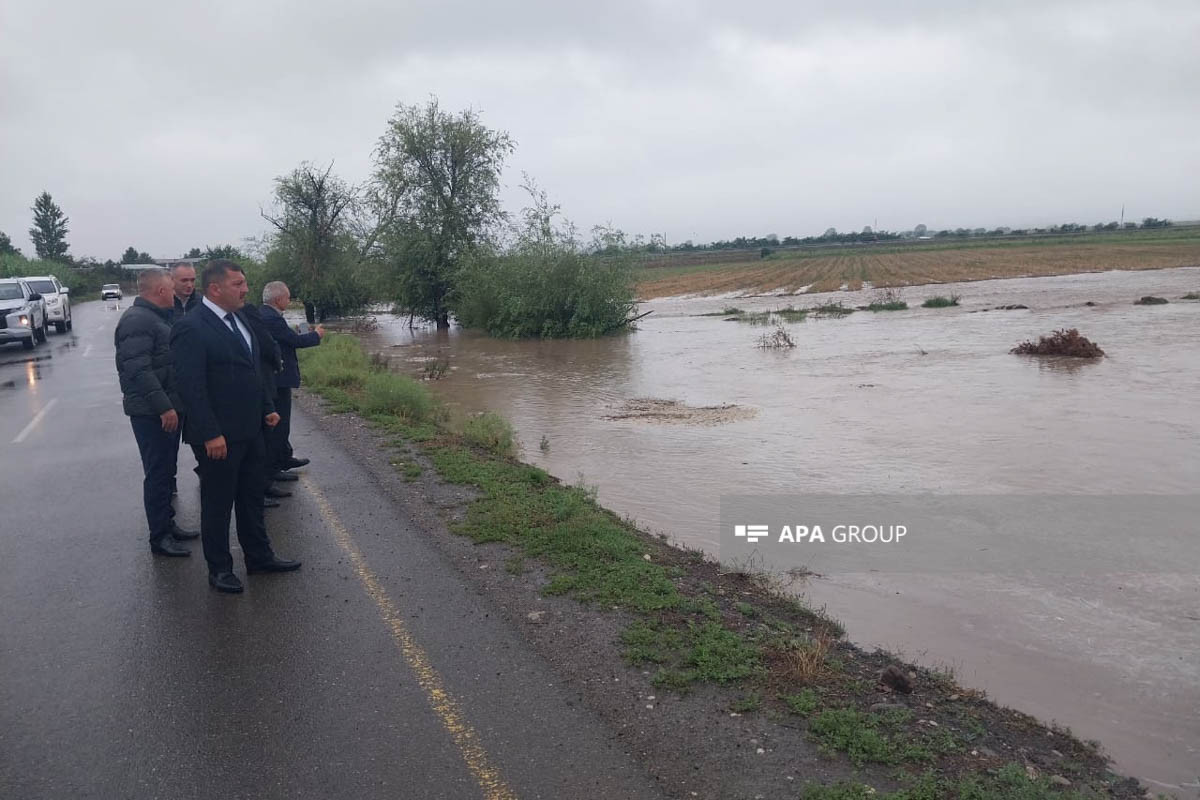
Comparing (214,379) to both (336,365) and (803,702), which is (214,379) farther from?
(336,365)

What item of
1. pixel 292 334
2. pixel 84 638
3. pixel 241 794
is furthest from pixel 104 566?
pixel 241 794

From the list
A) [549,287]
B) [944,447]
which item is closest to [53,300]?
[549,287]

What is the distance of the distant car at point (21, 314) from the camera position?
74.1ft

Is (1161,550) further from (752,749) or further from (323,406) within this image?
(323,406)

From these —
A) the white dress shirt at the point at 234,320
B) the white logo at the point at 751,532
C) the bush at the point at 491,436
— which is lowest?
the white logo at the point at 751,532

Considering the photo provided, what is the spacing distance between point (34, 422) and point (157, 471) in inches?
282

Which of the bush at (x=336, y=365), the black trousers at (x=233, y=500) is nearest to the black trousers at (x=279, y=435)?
the black trousers at (x=233, y=500)

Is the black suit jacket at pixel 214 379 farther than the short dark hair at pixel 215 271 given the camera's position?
No

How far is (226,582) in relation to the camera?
18.9 feet

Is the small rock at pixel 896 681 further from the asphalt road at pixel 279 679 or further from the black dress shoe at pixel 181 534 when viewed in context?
the black dress shoe at pixel 181 534

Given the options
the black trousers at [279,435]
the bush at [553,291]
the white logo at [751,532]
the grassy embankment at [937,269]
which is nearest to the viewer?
the white logo at [751,532]

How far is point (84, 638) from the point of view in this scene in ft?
16.9

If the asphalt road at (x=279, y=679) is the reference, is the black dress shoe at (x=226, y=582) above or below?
above

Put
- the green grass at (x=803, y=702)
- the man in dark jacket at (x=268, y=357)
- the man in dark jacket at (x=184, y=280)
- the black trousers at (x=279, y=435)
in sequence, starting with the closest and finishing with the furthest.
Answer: the green grass at (x=803, y=702) < the man in dark jacket at (x=268, y=357) < the man in dark jacket at (x=184, y=280) < the black trousers at (x=279, y=435)
